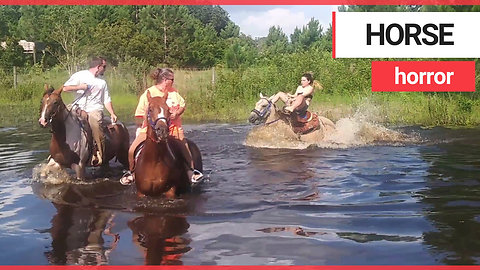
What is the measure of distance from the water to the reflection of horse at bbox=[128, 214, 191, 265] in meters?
0.01

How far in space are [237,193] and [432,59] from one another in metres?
12.8

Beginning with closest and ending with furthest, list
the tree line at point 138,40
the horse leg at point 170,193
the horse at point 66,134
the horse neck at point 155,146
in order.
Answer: the horse neck at point 155,146 < the horse leg at point 170,193 < the horse at point 66,134 < the tree line at point 138,40

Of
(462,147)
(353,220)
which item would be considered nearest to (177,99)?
(353,220)

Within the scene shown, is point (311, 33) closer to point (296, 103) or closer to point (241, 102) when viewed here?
point (241, 102)

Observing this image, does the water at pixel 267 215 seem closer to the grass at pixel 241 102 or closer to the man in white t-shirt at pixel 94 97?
the man in white t-shirt at pixel 94 97

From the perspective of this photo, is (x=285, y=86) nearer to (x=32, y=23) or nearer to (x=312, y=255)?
(x=312, y=255)

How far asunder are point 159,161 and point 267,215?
5.29 feet

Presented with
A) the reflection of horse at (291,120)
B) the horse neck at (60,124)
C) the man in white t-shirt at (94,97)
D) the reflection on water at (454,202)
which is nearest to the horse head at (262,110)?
the reflection of horse at (291,120)

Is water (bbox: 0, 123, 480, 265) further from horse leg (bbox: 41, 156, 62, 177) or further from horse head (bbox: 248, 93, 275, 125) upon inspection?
horse head (bbox: 248, 93, 275, 125)

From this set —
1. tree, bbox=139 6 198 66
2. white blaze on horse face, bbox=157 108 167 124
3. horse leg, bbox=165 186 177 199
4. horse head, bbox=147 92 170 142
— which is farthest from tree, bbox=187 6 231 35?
white blaze on horse face, bbox=157 108 167 124

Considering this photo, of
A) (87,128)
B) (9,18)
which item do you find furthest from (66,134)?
(9,18)

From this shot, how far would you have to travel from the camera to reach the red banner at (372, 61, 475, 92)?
19.0 meters

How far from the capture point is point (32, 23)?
6178cm

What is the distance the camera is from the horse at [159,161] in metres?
7.47
